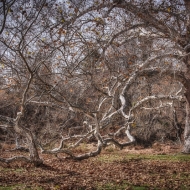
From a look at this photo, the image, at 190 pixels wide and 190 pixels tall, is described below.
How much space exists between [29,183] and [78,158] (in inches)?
133

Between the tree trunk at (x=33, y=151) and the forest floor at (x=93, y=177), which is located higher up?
the tree trunk at (x=33, y=151)

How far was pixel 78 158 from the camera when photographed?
9.28m

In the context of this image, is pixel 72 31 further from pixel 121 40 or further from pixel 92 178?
pixel 92 178

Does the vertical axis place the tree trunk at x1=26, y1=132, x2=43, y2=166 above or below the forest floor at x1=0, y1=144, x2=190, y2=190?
above

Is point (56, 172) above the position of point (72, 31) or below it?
below

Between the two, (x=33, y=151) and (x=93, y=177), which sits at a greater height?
(x=33, y=151)

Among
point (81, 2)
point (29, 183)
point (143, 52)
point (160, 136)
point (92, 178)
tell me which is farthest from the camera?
point (160, 136)

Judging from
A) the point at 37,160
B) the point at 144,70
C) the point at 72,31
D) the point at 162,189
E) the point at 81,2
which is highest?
the point at 81,2

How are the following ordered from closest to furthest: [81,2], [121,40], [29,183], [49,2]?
[29,183], [49,2], [81,2], [121,40]

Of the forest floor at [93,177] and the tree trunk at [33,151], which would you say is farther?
the tree trunk at [33,151]

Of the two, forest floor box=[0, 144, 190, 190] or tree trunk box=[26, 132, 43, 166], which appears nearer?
forest floor box=[0, 144, 190, 190]

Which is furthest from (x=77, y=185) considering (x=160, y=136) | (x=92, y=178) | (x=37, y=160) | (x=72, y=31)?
(x=160, y=136)

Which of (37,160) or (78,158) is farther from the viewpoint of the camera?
(78,158)

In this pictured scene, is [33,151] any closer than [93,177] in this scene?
No
